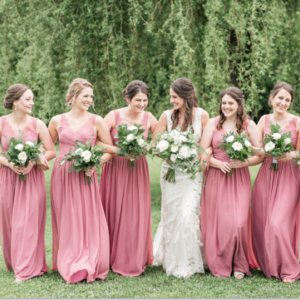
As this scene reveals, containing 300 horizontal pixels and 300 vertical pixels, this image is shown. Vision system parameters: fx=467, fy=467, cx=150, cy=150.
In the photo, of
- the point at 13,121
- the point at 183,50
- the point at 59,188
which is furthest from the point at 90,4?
the point at 59,188

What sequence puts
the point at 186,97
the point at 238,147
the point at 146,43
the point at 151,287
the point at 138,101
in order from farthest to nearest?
the point at 146,43, the point at 186,97, the point at 138,101, the point at 238,147, the point at 151,287

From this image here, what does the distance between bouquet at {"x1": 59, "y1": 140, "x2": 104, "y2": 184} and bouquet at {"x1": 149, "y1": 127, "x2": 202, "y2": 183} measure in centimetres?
66

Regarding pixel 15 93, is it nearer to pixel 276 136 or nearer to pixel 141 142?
pixel 141 142

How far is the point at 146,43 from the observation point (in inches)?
375

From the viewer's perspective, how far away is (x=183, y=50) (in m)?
8.23

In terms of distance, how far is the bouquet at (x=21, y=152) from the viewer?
546 cm

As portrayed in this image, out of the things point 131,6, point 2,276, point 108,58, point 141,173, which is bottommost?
point 2,276

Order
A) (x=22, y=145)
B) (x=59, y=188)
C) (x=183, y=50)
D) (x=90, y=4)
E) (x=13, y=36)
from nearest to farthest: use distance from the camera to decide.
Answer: (x=22, y=145)
(x=59, y=188)
(x=183, y=50)
(x=90, y=4)
(x=13, y=36)

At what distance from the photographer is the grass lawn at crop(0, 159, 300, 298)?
5113 millimetres

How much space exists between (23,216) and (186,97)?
8.41ft

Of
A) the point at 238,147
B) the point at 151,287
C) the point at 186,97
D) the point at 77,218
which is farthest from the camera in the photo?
the point at 186,97

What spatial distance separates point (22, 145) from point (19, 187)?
0.67m

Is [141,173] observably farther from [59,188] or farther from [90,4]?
[90,4]

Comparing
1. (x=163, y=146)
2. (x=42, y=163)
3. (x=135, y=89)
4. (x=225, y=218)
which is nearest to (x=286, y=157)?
(x=225, y=218)
